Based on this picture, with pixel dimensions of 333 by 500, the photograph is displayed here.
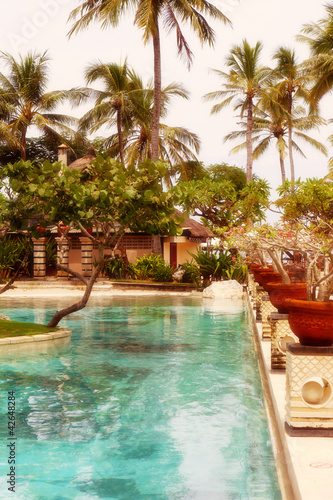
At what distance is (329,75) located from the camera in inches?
1004

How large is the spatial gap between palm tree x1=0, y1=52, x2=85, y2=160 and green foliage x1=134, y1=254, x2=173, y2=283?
11.0 meters

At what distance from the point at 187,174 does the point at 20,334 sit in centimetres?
2226

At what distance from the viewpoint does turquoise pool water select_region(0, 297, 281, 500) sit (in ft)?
15.0

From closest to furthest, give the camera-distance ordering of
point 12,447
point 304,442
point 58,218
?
point 304,442
point 12,447
point 58,218

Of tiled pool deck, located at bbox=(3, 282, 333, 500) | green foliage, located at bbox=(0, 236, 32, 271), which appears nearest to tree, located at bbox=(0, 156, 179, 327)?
tiled pool deck, located at bbox=(3, 282, 333, 500)

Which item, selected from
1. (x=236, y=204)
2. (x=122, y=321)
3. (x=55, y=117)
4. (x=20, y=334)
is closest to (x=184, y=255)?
(x=55, y=117)

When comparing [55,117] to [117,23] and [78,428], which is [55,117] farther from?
[78,428]

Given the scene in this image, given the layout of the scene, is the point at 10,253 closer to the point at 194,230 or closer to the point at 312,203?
the point at 194,230

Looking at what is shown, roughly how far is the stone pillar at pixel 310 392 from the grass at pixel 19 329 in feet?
22.5

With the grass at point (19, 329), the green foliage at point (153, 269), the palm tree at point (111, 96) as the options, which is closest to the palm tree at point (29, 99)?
the palm tree at point (111, 96)

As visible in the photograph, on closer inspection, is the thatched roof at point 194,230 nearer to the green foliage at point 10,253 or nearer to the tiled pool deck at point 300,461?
the green foliage at point 10,253

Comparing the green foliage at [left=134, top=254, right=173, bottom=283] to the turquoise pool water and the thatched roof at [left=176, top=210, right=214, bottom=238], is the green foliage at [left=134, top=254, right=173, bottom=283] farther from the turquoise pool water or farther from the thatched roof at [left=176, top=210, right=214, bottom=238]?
the turquoise pool water

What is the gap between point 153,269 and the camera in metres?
27.8

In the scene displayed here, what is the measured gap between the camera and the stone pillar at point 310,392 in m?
4.77
